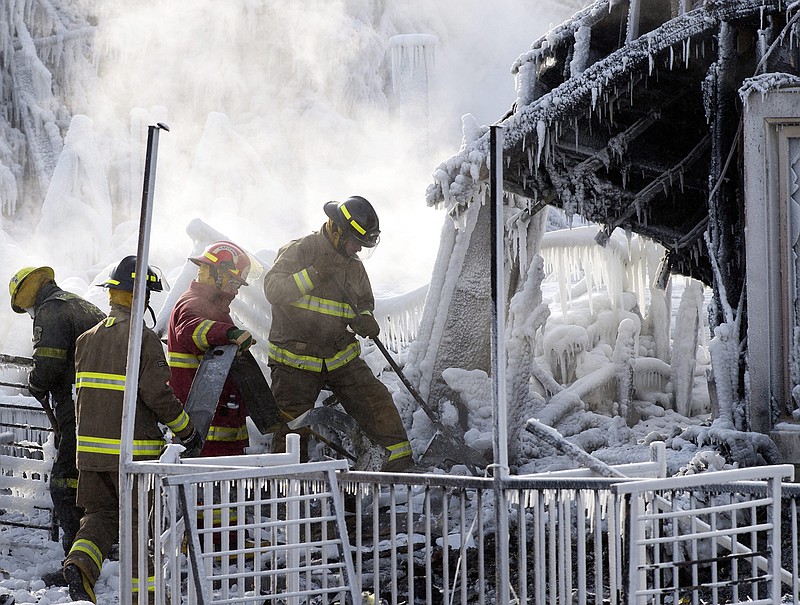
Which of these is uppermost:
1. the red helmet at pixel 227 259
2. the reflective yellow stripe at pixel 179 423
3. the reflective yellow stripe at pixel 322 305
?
the red helmet at pixel 227 259

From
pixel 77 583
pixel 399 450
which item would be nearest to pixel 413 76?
pixel 399 450

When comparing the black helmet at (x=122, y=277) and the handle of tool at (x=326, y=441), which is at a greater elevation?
the black helmet at (x=122, y=277)

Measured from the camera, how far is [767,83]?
6.16 meters

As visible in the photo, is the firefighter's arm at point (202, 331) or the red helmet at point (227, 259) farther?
the red helmet at point (227, 259)

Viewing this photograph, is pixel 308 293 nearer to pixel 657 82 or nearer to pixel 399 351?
pixel 399 351

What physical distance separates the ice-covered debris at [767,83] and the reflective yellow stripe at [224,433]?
11.8 ft

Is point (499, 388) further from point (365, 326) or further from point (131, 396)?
point (365, 326)

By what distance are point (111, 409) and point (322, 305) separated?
6.23ft

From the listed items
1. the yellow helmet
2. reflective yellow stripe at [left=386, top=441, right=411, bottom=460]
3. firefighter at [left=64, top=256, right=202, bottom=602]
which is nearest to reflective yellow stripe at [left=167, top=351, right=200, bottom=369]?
the yellow helmet

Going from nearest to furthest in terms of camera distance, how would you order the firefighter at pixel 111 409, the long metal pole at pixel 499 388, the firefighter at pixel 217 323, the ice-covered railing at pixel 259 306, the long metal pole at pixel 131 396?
the long metal pole at pixel 499 388 < the long metal pole at pixel 131 396 < the firefighter at pixel 111 409 < the firefighter at pixel 217 323 < the ice-covered railing at pixel 259 306

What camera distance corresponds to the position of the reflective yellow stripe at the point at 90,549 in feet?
16.8

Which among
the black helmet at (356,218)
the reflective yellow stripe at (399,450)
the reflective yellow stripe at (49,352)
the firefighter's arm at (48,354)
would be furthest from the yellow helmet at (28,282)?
the reflective yellow stripe at (399,450)

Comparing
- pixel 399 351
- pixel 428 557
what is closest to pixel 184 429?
pixel 428 557

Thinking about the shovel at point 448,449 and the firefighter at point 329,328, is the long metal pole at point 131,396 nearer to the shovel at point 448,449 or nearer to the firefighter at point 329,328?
the firefighter at point 329,328
